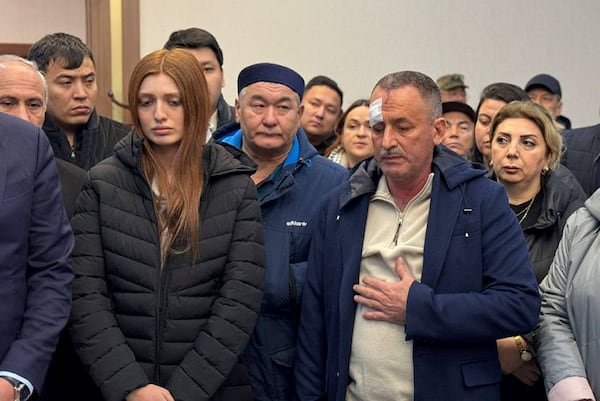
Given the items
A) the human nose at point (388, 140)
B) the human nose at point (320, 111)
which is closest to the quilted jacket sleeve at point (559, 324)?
the human nose at point (388, 140)

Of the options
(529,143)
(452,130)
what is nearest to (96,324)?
(529,143)

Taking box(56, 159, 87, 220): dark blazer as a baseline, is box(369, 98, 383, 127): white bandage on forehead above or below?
above

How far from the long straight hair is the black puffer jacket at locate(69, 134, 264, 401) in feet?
0.13

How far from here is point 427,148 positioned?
7.87 ft

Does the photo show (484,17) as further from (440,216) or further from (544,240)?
(440,216)

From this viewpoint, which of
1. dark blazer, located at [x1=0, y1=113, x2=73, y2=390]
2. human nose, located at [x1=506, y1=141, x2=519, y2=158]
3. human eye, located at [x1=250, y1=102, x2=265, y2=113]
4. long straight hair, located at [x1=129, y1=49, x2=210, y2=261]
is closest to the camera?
dark blazer, located at [x1=0, y1=113, x2=73, y2=390]

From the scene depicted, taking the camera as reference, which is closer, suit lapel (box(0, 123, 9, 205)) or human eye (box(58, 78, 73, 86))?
suit lapel (box(0, 123, 9, 205))

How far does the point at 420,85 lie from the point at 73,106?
1396mm

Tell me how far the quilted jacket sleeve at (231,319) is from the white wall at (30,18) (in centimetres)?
431

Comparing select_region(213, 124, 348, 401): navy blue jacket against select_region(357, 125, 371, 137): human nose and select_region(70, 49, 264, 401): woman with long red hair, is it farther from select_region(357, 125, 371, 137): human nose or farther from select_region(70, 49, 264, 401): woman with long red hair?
select_region(357, 125, 371, 137): human nose

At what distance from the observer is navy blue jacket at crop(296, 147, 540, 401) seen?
2.26 m

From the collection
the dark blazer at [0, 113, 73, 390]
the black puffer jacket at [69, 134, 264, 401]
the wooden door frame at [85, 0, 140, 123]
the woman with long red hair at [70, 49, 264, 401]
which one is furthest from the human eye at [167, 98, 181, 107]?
the wooden door frame at [85, 0, 140, 123]

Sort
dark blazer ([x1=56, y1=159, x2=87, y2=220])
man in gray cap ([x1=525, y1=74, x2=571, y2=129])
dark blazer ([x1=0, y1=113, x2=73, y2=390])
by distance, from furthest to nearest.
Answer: man in gray cap ([x1=525, y1=74, x2=571, y2=129]), dark blazer ([x1=56, y1=159, x2=87, y2=220]), dark blazer ([x1=0, y1=113, x2=73, y2=390])

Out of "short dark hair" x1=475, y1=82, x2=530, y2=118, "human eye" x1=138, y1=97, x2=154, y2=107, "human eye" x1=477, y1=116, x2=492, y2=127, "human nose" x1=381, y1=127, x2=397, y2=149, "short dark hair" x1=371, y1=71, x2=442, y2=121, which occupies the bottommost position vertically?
"human eye" x1=477, y1=116, x2=492, y2=127
